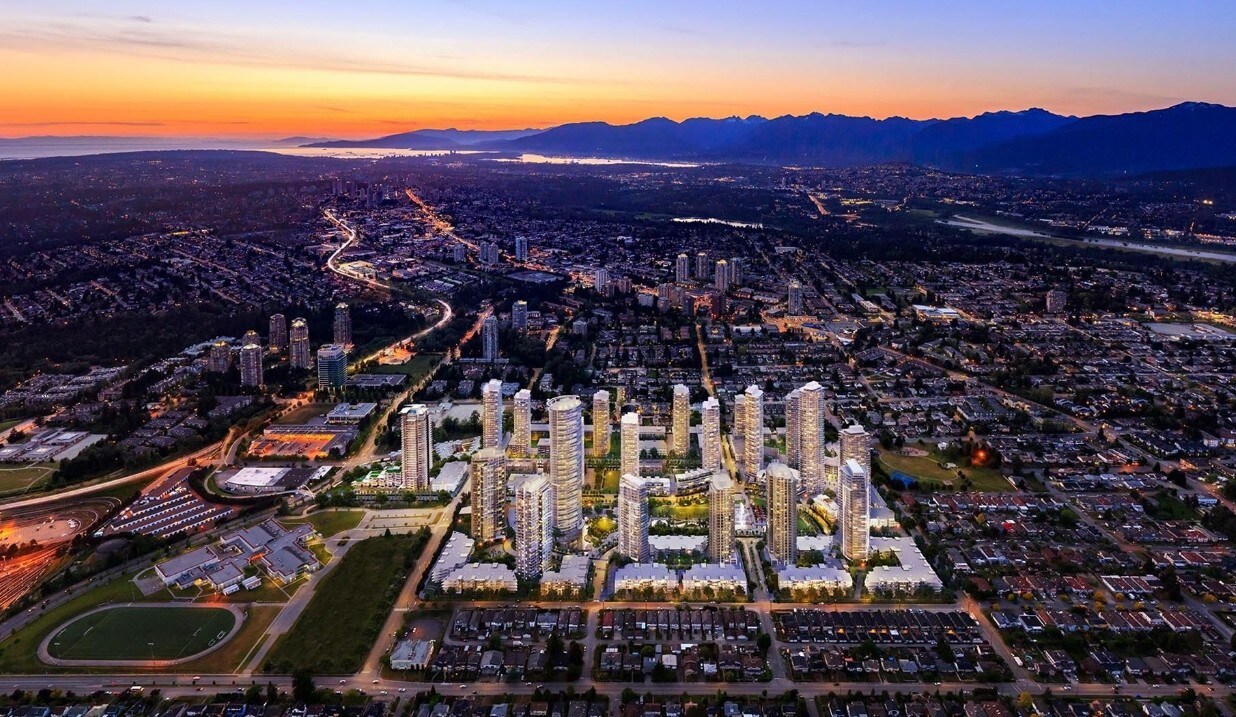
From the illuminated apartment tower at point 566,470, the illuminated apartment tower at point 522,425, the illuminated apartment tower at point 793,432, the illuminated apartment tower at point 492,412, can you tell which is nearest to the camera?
the illuminated apartment tower at point 566,470

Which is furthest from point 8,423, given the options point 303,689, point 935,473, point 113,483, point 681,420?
point 935,473

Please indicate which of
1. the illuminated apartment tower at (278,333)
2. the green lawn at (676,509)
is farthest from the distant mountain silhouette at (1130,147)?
the green lawn at (676,509)

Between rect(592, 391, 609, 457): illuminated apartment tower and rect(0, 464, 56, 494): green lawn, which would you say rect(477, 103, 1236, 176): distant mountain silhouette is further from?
rect(0, 464, 56, 494): green lawn

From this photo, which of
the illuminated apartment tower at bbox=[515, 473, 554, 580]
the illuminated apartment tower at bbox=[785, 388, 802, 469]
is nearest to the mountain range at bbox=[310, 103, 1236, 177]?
the illuminated apartment tower at bbox=[785, 388, 802, 469]

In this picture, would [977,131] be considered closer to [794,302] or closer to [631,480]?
[794,302]

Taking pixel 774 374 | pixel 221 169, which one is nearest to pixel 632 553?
pixel 774 374

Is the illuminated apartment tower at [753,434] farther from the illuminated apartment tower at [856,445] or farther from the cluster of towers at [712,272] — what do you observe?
the cluster of towers at [712,272]
